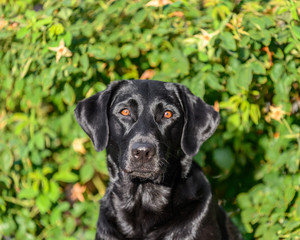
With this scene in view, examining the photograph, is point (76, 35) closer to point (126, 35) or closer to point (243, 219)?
point (126, 35)

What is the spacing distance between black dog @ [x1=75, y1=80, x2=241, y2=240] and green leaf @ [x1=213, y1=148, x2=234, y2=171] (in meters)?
0.97

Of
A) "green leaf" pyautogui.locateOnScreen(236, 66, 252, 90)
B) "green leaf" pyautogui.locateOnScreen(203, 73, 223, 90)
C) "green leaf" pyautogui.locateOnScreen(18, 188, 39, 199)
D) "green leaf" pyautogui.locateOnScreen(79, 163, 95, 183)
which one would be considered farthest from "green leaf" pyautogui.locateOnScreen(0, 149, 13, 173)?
"green leaf" pyautogui.locateOnScreen(236, 66, 252, 90)

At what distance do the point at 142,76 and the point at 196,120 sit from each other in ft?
3.31

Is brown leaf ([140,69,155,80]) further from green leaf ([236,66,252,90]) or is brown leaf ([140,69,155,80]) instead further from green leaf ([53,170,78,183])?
green leaf ([53,170,78,183])

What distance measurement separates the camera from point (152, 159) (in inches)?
144

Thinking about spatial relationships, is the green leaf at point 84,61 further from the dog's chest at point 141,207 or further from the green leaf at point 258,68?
the green leaf at point 258,68

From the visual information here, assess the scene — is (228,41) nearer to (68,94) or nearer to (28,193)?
(68,94)

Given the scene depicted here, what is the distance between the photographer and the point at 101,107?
13.0 feet

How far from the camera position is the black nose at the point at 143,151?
360 centimetres

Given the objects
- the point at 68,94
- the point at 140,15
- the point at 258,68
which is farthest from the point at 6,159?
the point at 258,68

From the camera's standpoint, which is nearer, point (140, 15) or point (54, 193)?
point (140, 15)

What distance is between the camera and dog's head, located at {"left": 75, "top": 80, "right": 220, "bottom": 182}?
3693 millimetres

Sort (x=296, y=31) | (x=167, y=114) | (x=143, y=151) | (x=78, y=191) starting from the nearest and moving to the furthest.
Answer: (x=143, y=151) → (x=167, y=114) → (x=296, y=31) → (x=78, y=191)

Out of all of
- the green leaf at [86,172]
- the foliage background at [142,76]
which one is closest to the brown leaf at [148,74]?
the foliage background at [142,76]
